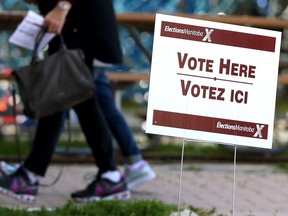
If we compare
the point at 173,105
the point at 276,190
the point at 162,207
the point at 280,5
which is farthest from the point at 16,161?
the point at 280,5

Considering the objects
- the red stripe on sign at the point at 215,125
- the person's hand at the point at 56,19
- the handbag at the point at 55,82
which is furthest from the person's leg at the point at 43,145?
the red stripe on sign at the point at 215,125

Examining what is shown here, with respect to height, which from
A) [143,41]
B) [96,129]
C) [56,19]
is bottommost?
[96,129]

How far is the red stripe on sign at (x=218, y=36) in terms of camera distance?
4.53 metres

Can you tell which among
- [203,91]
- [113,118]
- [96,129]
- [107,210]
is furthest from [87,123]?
[203,91]

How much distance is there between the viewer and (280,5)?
11281 mm

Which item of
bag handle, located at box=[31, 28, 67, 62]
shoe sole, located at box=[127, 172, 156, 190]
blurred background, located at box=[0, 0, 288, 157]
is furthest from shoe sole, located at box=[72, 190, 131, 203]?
blurred background, located at box=[0, 0, 288, 157]

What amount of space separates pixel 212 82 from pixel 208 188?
246cm

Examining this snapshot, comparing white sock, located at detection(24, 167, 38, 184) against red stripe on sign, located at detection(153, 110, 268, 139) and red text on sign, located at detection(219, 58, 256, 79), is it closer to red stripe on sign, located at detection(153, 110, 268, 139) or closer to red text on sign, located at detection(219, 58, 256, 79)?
red stripe on sign, located at detection(153, 110, 268, 139)

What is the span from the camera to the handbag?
5914 mm

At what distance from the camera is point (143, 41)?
9.22m

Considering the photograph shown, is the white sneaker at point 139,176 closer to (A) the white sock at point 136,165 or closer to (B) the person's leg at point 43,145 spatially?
(A) the white sock at point 136,165

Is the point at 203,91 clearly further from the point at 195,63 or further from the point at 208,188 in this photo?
the point at 208,188

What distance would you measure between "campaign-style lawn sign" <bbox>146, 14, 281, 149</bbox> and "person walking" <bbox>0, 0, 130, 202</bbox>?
1.67 metres

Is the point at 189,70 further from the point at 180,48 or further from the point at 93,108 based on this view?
the point at 93,108
